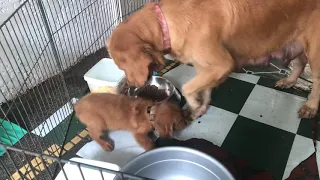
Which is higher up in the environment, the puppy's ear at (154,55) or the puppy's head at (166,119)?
the puppy's ear at (154,55)

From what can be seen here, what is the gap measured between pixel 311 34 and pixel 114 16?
1.46 metres

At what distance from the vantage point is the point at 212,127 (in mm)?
1976

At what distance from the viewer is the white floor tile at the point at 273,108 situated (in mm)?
1978

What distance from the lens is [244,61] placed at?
1933mm

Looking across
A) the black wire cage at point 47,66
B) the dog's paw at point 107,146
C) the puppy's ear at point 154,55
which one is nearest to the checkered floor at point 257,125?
the dog's paw at point 107,146

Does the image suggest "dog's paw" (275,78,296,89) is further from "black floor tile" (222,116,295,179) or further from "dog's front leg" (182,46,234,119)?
"dog's front leg" (182,46,234,119)

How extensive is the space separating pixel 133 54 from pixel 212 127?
0.78 metres

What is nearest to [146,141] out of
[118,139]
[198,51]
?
[118,139]

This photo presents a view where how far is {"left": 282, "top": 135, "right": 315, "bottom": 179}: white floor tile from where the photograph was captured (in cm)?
170

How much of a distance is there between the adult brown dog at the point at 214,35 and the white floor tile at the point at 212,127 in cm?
18

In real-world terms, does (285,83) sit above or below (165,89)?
below

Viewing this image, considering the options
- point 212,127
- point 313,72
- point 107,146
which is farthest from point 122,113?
point 313,72

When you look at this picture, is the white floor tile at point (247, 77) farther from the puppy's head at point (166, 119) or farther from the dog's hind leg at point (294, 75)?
the puppy's head at point (166, 119)

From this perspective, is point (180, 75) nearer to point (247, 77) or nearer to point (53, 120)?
point (247, 77)
